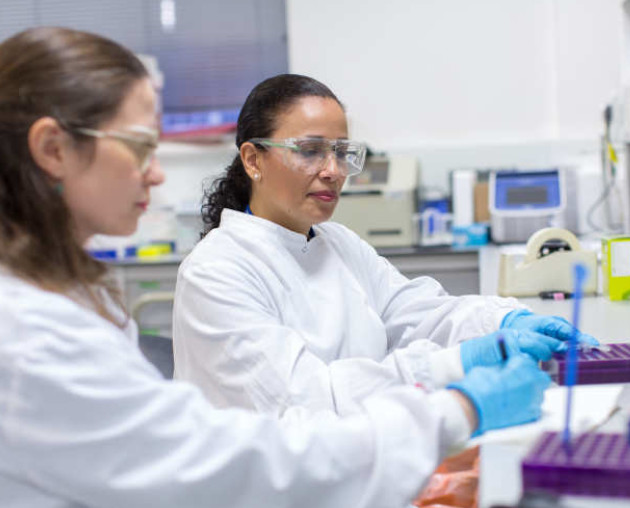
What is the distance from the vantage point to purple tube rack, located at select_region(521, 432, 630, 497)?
2.29 ft

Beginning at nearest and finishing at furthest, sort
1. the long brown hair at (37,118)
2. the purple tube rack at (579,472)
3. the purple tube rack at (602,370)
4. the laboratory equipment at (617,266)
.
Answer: the purple tube rack at (579,472)
the long brown hair at (37,118)
the purple tube rack at (602,370)
the laboratory equipment at (617,266)

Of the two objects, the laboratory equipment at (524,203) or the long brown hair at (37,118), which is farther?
the laboratory equipment at (524,203)

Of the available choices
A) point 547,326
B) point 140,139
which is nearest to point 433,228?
point 547,326

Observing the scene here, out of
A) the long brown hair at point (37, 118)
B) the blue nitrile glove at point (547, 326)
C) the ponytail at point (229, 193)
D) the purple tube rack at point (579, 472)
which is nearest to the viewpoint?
the purple tube rack at point (579, 472)

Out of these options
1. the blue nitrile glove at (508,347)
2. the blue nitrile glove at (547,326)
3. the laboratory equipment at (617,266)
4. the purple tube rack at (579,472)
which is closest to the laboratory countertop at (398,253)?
the laboratory equipment at (617,266)

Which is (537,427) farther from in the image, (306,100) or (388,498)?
(306,100)

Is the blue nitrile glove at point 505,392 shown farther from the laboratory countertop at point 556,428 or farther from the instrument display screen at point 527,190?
the instrument display screen at point 527,190

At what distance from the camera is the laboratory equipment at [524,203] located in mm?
3182

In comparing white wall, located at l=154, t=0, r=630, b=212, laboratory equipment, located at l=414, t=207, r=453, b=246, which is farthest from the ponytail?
white wall, located at l=154, t=0, r=630, b=212

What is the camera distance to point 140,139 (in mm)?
924

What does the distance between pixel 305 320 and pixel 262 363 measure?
9.9 inches

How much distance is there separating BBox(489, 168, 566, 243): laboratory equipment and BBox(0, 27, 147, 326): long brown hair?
2.50 metres

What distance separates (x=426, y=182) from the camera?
3814 millimetres

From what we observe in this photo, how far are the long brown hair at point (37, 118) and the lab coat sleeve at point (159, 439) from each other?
0.32ft
